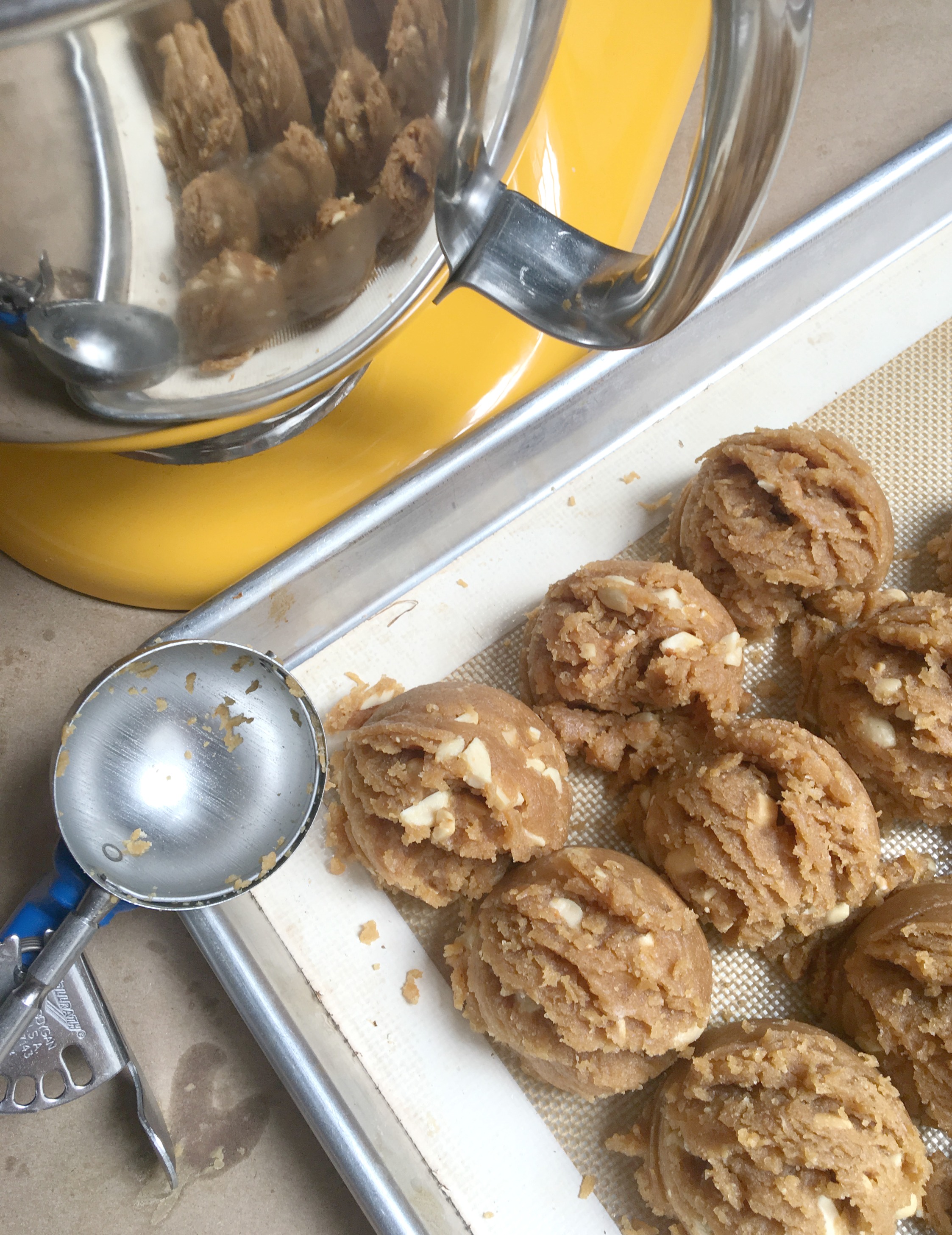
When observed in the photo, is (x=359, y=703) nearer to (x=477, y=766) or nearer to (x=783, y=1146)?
(x=477, y=766)

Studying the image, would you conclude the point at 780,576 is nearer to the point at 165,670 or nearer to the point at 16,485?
the point at 165,670

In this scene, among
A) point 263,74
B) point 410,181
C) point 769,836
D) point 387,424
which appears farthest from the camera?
point 387,424

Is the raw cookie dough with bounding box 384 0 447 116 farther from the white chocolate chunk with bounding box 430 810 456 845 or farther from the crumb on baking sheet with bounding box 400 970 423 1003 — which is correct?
Answer: the crumb on baking sheet with bounding box 400 970 423 1003

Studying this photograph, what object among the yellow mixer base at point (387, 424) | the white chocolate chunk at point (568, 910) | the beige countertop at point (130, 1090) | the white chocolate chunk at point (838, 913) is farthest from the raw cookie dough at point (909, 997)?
the yellow mixer base at point (387, 424)

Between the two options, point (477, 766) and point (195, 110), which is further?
point (477, 766)

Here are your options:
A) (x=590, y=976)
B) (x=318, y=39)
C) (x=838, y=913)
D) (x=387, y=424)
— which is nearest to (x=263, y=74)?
(x=318, y=39)

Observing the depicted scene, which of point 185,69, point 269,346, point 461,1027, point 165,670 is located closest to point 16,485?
point 165,670
